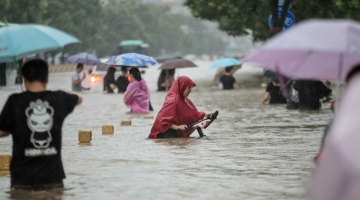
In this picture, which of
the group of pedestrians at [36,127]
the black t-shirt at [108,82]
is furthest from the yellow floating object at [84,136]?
the black t-shirt at [108,82]

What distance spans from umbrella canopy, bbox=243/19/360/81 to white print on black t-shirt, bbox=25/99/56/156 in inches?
98.4

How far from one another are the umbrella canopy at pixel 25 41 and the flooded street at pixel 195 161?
1.35m

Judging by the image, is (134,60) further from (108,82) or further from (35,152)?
(108,82)

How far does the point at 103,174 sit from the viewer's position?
11.3m

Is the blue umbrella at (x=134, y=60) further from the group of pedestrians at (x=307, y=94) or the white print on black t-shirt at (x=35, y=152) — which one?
the white print on black t-shirt at (x=35, y=152)

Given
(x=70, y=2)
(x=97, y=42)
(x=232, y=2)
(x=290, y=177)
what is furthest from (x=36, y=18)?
(x=290, y=177)

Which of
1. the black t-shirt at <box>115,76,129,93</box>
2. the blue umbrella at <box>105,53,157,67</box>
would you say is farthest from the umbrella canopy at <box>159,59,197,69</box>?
the blue umbrella at <box>105,53,157,67</box>

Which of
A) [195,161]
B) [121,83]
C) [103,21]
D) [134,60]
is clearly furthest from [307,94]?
[103,21]

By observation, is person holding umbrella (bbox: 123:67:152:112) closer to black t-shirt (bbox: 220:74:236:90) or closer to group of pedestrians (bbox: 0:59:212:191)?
group of pedestrians (bbox: 0:59:212:191)

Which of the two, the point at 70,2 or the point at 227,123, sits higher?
the point at 70,2

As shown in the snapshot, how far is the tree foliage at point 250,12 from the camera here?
38500 millimetres

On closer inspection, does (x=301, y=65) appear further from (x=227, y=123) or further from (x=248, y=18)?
(x=248, y=18)

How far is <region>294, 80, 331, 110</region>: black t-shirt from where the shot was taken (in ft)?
81.3

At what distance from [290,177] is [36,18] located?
68.6m
